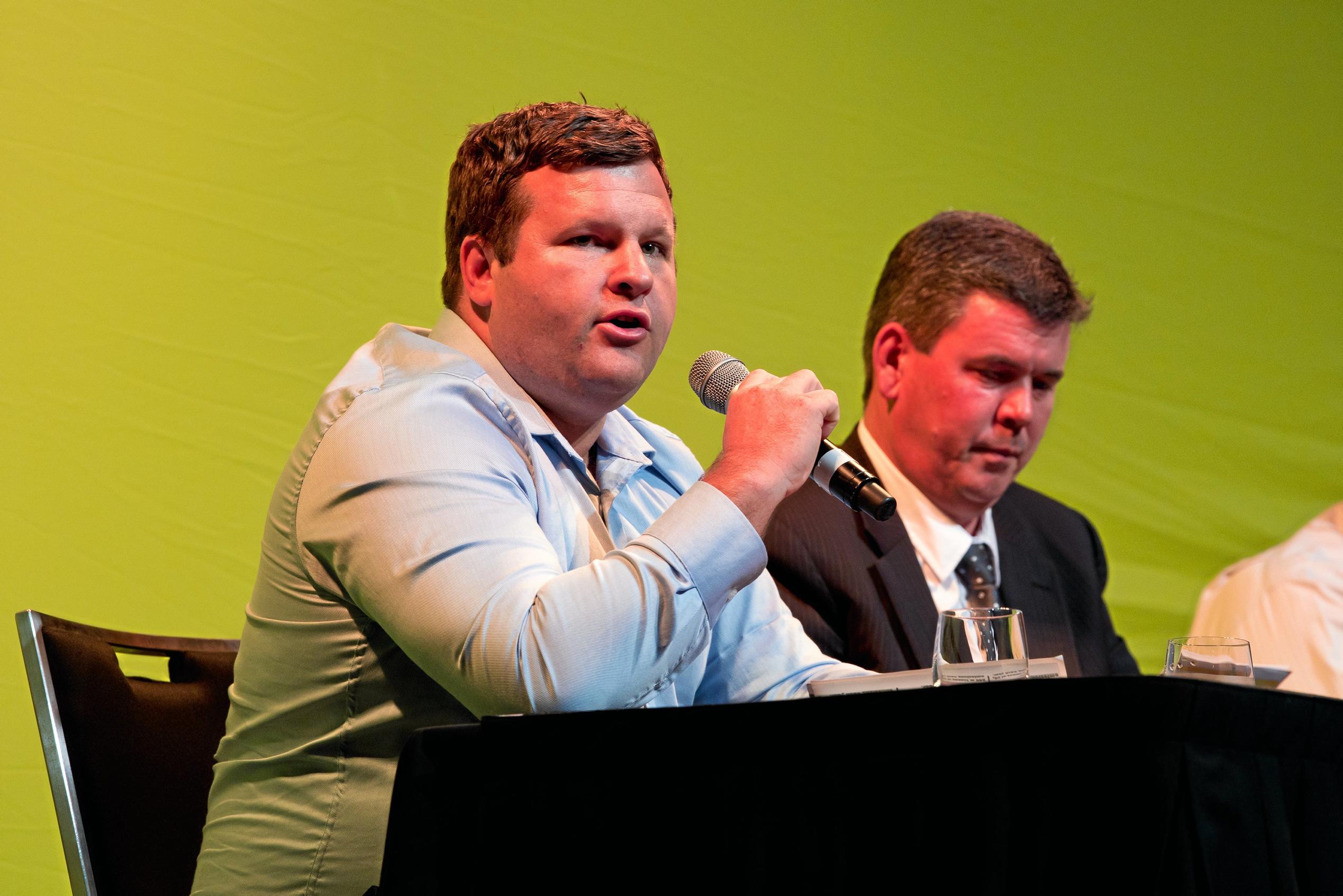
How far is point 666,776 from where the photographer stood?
870 mm

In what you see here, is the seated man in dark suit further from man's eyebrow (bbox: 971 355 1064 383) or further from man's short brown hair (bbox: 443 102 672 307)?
man's short brown hair (bbox: 443 102 672 307)

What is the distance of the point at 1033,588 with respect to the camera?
2213mm

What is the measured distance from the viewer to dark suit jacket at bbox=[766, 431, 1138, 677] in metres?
1.91

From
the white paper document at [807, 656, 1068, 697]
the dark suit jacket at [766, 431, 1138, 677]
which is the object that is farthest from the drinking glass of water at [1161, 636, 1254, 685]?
the dark suit jacket at [766, 431, 1138, 677]

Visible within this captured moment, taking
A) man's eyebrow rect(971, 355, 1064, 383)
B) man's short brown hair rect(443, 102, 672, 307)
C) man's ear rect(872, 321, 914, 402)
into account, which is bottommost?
man's eyebrow rect(971, 355, 1064, 383)

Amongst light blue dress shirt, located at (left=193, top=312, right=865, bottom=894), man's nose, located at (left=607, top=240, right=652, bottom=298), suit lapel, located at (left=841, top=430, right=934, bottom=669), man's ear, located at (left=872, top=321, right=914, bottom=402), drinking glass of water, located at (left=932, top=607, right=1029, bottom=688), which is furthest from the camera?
man's ear, located at (left=872, top=321, right=914, bottom=402)

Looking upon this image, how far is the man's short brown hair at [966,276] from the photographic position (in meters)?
2.17

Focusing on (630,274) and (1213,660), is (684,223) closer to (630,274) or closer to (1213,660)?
(630,274)

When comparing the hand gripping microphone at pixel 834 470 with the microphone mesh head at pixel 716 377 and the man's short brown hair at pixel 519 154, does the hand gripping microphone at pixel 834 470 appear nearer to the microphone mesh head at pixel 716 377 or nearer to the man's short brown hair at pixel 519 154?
the microphone mesh head at pixel 716 377

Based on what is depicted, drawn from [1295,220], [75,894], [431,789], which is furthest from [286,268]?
[1295,220]

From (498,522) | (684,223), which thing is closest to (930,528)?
(684,223)

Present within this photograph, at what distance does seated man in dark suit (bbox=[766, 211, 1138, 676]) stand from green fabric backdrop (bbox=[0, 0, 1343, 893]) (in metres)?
0.41

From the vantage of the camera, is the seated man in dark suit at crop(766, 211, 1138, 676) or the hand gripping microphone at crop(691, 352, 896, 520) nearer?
the hand gripping microphone at crop(691, 352, 896, 520)

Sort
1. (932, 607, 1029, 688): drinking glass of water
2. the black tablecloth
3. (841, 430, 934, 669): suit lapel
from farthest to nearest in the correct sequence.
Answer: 1. (841, 430, 934, 669): suit lapel
2. (932, 607, 1029, 688): drinking glass of water
3. the black tablecloth
